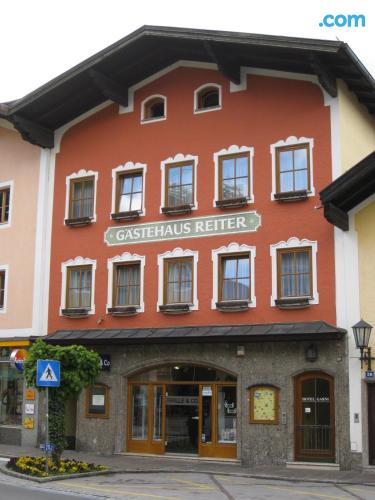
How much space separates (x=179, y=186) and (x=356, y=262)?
5947 mm

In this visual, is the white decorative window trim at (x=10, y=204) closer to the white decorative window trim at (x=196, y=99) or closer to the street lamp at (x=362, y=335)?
the white decorative window trim at (x=196, y=99)

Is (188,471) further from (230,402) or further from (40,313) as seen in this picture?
(40,313)

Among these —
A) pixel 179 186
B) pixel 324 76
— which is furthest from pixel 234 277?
pixel 324 76

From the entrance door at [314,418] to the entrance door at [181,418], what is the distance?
3.10m

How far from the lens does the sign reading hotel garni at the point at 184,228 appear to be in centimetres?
2108

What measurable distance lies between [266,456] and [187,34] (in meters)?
11.4

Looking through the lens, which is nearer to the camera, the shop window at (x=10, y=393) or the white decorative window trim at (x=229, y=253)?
the white decorative window trim at (x=229, y=253)

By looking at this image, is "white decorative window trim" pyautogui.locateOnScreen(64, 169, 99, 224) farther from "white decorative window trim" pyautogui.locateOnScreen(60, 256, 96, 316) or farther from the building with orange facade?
"white decorative window trim" pyautogui.locateOnScreen(60, 256, 96, 316)

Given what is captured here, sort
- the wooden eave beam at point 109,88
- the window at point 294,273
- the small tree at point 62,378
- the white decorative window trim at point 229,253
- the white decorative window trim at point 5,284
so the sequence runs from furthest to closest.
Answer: the white decorative window trim at point 5,284 < the wooden eave beam at point 109,88 < the white decorative window trim at point 229,253 < the window at point 294,273 < the small tree at point 62,378

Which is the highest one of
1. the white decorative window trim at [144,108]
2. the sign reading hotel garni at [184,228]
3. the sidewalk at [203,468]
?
the white decorative window trim at [144,108]

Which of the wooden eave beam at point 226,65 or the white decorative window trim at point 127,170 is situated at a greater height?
the wooden eave beam at point 226,65

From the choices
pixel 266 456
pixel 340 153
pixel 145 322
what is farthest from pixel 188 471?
pixel 340 153

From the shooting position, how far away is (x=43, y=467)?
56.1 ft

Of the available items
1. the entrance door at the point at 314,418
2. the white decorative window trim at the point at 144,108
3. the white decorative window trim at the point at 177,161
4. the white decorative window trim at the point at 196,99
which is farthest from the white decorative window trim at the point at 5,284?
the entrance door at the point at 314,418
